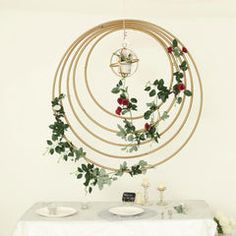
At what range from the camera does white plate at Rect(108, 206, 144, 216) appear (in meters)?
2.29

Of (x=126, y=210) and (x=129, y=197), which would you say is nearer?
(x=126, y=210)

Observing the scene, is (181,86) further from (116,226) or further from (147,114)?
(116,226)

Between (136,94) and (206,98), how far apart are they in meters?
0.45

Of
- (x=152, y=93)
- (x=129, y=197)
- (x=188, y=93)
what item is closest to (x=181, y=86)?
(x=188, y=93)

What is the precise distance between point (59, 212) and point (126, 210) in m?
0.36

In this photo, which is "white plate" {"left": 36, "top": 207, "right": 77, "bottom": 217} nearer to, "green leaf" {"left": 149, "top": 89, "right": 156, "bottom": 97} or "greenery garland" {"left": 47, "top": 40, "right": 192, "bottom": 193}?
"greenery garland" {"left": 47, "top": 40, "right": 192, "bottom": 193}

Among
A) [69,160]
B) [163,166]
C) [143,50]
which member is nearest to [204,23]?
[143,50]

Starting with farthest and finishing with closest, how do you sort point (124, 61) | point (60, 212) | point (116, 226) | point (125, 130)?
1. point (125, 130)
2. point (124, 61)
3. point (60, 212)
4. point (116, 226)

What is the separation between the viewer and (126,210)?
2.38m

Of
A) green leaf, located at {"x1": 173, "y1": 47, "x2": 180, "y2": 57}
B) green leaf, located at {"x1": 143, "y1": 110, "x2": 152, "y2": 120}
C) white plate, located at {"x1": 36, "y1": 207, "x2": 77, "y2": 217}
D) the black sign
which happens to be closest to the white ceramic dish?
white plate, located at {"x1": 36, "y1": 207, "x2": 77, "y2": 217}

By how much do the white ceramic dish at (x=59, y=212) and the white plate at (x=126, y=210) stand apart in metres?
0.21

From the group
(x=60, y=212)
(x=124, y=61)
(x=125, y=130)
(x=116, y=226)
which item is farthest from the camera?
(x=125, y=130)

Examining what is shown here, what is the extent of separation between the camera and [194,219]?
7.32ft

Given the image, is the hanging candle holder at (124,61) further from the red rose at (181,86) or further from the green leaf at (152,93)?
the red rose at (181,86)
